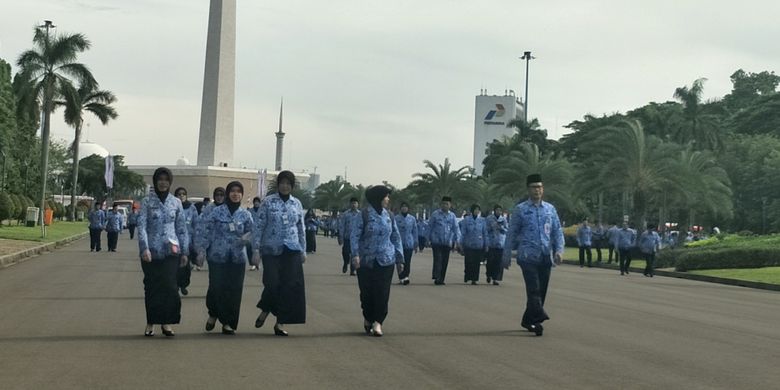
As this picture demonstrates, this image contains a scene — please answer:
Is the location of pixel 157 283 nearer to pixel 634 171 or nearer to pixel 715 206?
pixel 634 171

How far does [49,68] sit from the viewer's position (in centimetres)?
5784

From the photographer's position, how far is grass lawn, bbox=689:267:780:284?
29439mm

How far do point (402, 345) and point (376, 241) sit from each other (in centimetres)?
183

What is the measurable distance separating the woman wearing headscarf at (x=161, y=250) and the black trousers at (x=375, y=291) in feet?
6.98

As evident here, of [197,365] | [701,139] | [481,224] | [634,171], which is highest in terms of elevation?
[701,139]

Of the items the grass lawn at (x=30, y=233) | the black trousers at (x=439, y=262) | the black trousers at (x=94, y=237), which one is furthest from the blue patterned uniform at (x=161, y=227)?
the grass lawn at (x=30, y=233)

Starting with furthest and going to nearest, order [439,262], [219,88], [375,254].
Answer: [219,88], [439,262], [375,254]

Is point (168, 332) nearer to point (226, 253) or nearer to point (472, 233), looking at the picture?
point (226, 253)

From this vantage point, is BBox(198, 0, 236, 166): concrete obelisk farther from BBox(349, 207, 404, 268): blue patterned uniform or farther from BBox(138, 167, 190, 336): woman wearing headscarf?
BBox(138, 167, 190, 336): woman wearing headscarf

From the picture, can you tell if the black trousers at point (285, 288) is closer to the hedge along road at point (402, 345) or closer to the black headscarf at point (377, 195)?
the hedge along road at point (402, 345)

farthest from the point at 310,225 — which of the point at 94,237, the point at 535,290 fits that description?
the point at 535,290

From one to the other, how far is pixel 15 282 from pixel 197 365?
40.2 feet

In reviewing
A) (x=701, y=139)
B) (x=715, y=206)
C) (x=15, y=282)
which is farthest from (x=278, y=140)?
(x=15, y=282)

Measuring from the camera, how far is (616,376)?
29.6 ft
